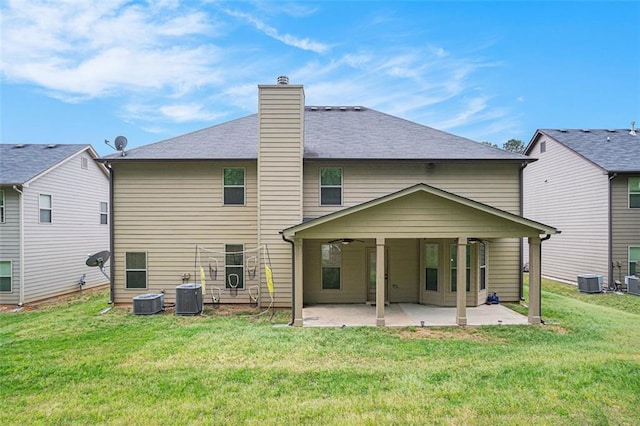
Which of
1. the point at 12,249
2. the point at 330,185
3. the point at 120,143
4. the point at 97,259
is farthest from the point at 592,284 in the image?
the point at 12,249

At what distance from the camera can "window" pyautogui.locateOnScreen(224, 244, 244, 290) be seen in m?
10.7

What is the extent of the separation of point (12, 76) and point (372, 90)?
1942 cm

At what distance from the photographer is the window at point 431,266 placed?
1023 centimetres

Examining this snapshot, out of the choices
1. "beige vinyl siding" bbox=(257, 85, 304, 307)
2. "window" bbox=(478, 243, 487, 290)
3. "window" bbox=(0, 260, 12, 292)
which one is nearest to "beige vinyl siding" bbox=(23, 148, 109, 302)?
"window" bbox=(0, 260, 12, 292)

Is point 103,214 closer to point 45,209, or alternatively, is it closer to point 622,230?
point 45,209

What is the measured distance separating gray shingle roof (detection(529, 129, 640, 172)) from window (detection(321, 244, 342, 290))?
1153cm

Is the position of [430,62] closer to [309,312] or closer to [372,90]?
[372,90]

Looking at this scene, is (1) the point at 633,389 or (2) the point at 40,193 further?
(2) the point at 40,193

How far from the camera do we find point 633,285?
498 inches

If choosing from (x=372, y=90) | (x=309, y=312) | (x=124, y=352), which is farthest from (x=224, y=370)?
(x=372, y=90)

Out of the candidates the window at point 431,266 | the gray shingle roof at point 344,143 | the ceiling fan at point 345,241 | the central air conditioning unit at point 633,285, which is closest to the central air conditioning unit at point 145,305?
Result: the gray shingle roof at point 344,143

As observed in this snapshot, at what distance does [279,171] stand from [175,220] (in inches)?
152

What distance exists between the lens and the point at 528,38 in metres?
16.8

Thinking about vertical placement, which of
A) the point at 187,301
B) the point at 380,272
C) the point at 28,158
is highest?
the point at 28,158
